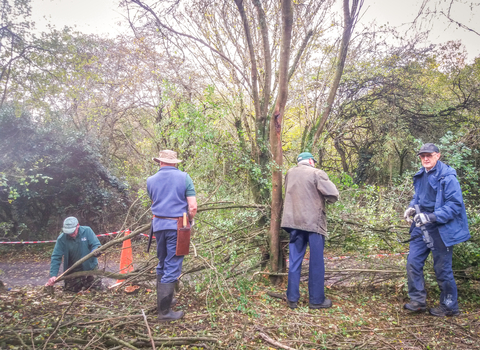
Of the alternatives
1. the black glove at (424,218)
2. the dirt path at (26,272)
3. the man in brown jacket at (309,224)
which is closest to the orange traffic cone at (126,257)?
the dirt path at (26,272)

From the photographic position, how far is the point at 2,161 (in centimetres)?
853

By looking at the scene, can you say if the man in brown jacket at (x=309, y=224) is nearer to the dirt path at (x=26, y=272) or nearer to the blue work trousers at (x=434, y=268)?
the blue work trousers at (x=434, y=268)

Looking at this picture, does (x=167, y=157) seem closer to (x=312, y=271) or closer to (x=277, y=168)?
(x=277, y=168)

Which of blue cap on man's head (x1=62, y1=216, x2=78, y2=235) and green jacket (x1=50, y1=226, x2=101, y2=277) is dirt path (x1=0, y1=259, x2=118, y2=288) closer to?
green jacket (x1=50, y1=226, x2=101, y2=277)

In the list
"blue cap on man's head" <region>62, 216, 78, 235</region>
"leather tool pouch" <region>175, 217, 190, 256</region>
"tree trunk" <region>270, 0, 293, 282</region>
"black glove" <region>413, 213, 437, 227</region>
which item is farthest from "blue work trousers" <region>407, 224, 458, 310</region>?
"blue cap on man's head" <region>62, 216, 78, 235</region>

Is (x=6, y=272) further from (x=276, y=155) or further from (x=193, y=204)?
(x=276, y=155)

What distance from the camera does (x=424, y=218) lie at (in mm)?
3275

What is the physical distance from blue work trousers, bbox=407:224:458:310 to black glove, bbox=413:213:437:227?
11 cm

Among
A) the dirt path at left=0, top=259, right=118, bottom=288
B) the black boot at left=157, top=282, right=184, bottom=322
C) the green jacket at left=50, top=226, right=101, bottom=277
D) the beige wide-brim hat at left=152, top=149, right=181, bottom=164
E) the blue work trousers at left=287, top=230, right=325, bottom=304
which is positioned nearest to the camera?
the black boot at left=157, top=282, right=184, bottom=322

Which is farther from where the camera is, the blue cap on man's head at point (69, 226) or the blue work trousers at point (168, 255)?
the blue cap on man's head at point (69, 226)

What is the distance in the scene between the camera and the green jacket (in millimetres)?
4480

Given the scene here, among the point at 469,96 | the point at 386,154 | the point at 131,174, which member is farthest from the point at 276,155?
the point at 131,174

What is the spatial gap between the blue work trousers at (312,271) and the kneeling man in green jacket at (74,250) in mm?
2747

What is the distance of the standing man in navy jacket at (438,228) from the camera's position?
3.21 metres
